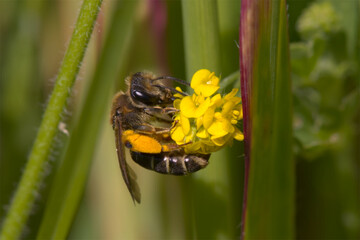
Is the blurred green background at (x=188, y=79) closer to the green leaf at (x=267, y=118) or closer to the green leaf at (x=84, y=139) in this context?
the green leaf at (x=84, y=139)

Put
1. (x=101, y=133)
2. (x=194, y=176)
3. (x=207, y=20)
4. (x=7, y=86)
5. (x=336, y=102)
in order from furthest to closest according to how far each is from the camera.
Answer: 1. (x=7, y=86)
2. (x=101, y=133)
3. (x=336, y=102)
4. (x=194, y=176)
5. (x=207, y=20)

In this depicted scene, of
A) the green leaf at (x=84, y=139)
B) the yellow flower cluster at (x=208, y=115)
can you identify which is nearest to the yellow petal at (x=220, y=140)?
the yellow flower cluster at (x=208, y=115)

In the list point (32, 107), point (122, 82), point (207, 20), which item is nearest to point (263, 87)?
point (207, 20)

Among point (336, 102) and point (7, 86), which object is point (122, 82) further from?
point (336, 102)

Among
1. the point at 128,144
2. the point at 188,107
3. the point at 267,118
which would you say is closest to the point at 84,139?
the point at 128,144

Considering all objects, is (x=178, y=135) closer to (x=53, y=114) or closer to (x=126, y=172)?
(x=126, y=172)
